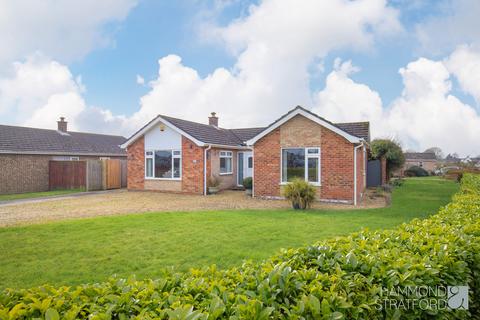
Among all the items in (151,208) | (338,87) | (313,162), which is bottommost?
(151,208)

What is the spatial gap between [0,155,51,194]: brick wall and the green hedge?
21596 mm

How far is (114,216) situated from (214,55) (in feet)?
30.3

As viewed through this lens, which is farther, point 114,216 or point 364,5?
point 114,216

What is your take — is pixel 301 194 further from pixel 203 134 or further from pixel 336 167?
pixel 203 134

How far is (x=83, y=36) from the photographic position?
1123cm

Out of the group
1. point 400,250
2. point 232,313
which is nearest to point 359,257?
point 400,250

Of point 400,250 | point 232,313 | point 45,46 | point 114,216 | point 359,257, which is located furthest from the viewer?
point 45,46

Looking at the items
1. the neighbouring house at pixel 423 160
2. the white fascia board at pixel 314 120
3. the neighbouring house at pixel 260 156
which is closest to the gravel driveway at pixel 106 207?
the neighbouring house at pixel 260 156

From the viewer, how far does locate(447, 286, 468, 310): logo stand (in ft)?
9.07

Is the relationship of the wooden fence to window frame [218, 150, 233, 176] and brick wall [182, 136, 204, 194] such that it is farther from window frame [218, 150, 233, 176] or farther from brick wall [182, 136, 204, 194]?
window frame [218, 150, 233, 176]

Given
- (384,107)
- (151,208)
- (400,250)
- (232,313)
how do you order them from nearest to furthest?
(232,313)
(400,250)
(151,208)
(384,107)

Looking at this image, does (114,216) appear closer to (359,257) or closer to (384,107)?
(359,257)

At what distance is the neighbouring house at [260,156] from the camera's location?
14.5 metres

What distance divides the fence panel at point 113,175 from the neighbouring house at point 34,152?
176 inches
